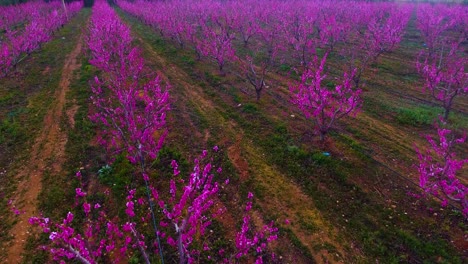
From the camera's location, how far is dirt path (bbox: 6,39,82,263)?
20.2ft

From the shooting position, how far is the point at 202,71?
14.9m

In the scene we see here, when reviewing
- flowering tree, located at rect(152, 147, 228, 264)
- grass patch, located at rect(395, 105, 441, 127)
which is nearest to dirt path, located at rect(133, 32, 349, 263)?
flowering tree, located at rect(152, 147, 228, 264)

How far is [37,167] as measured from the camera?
8164 mm

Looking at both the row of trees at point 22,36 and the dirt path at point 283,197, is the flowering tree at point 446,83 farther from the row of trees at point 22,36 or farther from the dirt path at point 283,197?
the row of trees at point 22,36

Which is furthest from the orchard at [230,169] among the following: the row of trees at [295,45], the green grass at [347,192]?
the row of trees at [295,45]

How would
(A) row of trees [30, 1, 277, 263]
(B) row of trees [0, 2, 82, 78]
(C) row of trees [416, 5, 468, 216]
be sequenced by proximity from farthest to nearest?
1. (B) row of trees [0, 2, 82, 78]
2. (C) row of trees [416, 5, 468, 216]
3. (A) row of trees [30, 1, 277, 263]

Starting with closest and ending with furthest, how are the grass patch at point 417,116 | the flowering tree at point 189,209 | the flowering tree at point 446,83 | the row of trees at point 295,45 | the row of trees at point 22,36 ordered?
1. the flowering tree at point 189,209
2. the flowering tree at point 446,83
3. the grass patch at point 417,116
4. the row of trees at point 295,45
5. the row of trees at point 22,36

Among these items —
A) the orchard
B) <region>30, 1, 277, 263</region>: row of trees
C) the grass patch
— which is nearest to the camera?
<region>30, 1, 277, 263</region>: row of trees

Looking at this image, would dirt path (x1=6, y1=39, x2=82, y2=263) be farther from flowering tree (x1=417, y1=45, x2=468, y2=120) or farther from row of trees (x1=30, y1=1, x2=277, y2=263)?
flowering tree (x1=417, y1=45, x2=468, y2=120)

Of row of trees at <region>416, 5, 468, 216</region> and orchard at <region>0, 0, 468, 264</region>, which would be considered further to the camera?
row of trees at <region>416, 5, 468, 216</region>

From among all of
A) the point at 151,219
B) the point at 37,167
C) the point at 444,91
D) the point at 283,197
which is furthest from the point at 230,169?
the point at 444,91

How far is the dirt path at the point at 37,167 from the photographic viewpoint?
6.15 m

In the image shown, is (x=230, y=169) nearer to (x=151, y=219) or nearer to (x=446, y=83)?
(x=151, y=219)

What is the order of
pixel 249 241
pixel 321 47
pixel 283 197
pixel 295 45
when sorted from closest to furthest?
pixel 249 241, pixel 283 197, pixel 295 45, pixel 321 47
